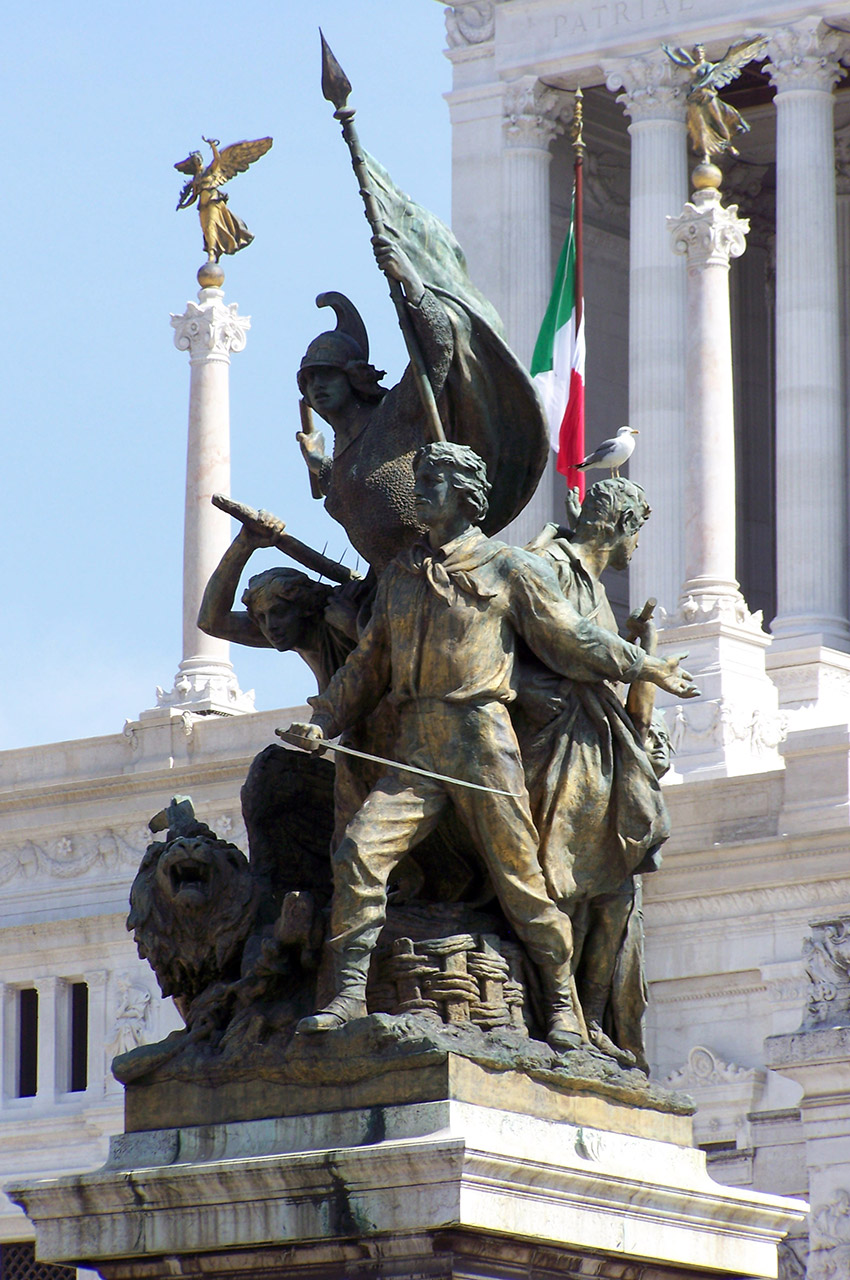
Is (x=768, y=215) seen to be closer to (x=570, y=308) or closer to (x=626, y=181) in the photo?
(x=626, y=181)

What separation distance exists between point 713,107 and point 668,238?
21.9 feet

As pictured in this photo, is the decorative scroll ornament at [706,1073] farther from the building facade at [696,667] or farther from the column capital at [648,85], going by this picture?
the column capital at [648,85]

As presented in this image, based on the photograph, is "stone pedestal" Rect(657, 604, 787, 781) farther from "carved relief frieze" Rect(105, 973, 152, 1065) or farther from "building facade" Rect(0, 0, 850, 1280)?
"carved relief frieze" Rect(105, 973, 152, 1065)

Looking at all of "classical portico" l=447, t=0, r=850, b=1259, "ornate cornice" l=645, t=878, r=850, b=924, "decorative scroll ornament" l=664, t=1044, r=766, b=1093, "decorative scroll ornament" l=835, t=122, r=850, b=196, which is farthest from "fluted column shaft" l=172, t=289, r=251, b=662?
"decorative scroll ornament" l=835, t=122, r=850, b=196

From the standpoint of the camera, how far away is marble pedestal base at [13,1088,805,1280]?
984cm

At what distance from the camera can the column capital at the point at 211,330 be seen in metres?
43.9

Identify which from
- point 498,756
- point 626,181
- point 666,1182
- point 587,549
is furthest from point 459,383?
point 626,181

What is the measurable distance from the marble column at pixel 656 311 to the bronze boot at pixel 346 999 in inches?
1490

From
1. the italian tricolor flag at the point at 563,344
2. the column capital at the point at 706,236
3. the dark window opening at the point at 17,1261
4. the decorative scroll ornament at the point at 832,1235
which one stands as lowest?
the decorative scroll ornament at the point at 832,1235

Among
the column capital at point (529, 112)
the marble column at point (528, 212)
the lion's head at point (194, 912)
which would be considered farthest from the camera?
the column capital at point (529, 112)

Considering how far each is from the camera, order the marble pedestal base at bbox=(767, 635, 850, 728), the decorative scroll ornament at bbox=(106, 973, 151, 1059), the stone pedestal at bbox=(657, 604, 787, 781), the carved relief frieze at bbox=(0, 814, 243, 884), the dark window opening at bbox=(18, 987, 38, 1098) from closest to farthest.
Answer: the decorative scroll ornament at bbox=(106, 973, 151, 1059)
the stone pedestal at bbox=(657, 604, 787, 781)
the dark window opening at bbox=(18, 987, 38, 1098)
the carved relief frieze at bbox=(0, 814, 243, 884)
the marble pedestal base at bbox=(767, 635, 850, 728)

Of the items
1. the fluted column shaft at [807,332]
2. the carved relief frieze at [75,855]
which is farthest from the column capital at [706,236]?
the carved relief frieze at [75,855]

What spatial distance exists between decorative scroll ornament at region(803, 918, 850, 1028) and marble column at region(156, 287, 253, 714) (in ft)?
63.4

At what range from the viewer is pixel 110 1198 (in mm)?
10430
